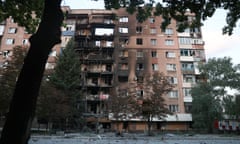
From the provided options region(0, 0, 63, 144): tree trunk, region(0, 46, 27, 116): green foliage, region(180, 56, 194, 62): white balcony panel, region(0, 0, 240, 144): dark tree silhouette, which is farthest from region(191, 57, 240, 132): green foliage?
region(0, 0, 63, 144): tree trunk

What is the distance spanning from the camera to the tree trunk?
2760mm

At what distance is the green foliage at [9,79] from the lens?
64.1 feet

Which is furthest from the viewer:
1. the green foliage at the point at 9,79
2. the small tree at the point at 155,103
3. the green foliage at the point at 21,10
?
the small tree at the point at 155,103

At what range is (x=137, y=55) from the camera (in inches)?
1706

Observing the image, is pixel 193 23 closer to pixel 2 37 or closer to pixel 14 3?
Result: pixel 14 3

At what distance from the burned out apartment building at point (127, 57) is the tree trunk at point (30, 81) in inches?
1388

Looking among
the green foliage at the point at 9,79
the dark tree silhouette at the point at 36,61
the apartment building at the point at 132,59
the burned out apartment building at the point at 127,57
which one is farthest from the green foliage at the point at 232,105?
the green foliage at the point at 9,79

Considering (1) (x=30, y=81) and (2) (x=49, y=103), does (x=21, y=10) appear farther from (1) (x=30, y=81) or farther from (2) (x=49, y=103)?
(2) (x=49, y=103)

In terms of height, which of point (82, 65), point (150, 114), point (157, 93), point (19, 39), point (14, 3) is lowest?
point (150, 114)

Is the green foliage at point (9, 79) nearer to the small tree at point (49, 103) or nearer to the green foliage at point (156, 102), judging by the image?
the small tree at point (49, 103)

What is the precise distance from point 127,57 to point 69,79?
14417 mm

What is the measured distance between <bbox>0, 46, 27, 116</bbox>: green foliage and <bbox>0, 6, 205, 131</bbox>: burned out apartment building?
17386mm

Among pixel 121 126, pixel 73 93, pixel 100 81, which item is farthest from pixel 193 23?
pixel 100 81

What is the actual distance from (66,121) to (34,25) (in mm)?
28681
